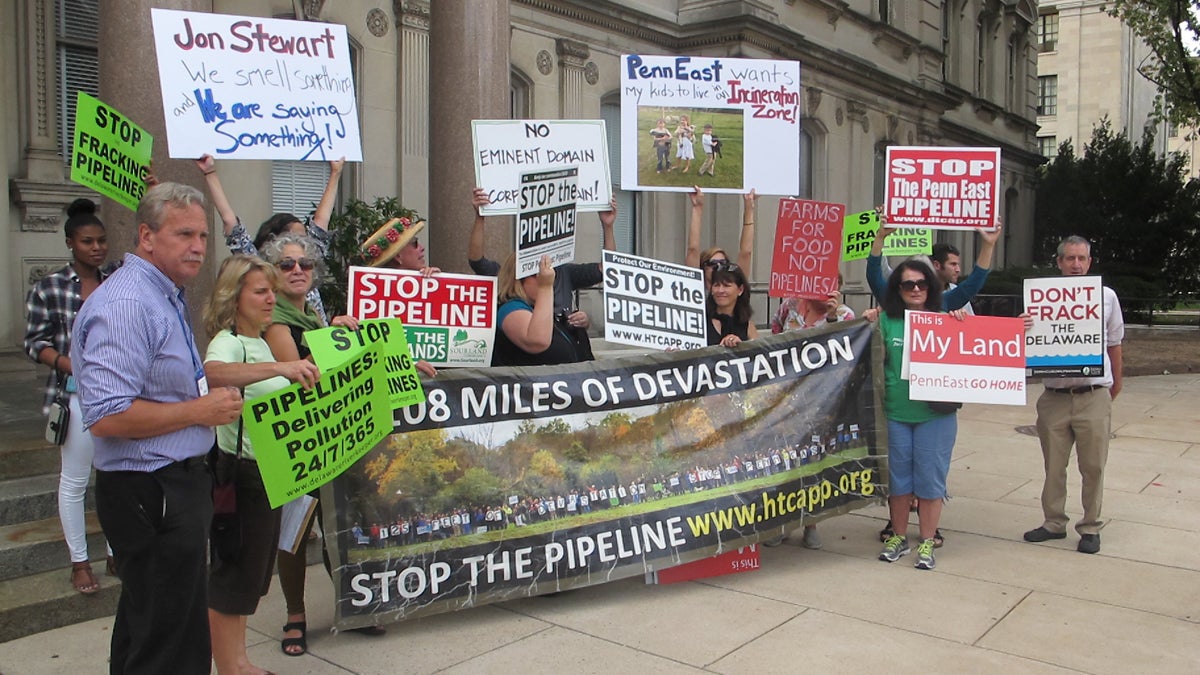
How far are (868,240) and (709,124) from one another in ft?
7.68

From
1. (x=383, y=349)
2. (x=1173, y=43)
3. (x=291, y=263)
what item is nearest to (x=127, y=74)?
(x=291, y=263)

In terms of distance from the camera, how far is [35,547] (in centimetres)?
530

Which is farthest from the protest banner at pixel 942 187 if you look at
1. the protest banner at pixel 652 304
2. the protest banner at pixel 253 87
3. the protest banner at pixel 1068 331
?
the protest banner at pixel 253 87

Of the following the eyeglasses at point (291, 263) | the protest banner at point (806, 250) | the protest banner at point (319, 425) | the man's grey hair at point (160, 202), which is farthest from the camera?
the protest banner at point (806, 250)

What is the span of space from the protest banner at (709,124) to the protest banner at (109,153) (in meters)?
3.01

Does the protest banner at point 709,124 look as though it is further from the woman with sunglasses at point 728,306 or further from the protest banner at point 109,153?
the protest banner at point 109,153

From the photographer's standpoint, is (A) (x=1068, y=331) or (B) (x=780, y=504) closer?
(B) (x=780, y=504)

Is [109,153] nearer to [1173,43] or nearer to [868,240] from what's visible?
[868,240]

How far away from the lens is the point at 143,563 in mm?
3346

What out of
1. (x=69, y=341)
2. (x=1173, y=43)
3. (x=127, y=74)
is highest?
(x=1173, y=43)

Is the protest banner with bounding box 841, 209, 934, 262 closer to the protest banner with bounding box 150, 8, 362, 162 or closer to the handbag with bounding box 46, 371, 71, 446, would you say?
the protest banner with bounding box 150, 8, 362, 162

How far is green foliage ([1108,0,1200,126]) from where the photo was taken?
2652cm

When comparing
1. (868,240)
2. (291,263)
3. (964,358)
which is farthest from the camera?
(868,240)

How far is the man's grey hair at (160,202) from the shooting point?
11.0 ft
